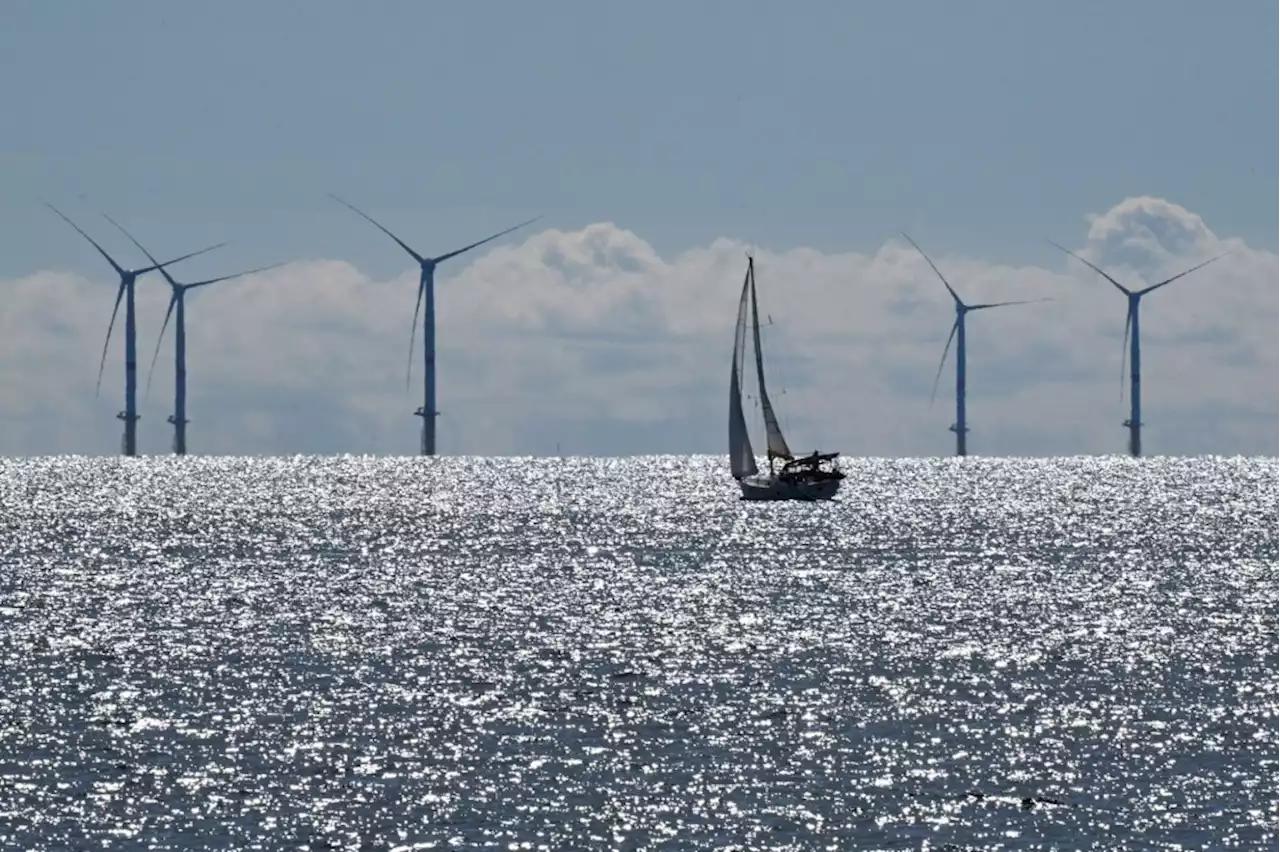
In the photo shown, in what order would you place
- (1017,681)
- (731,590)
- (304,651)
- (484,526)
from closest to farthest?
1. (1017,681)
2. (304,651)
3. (731,590)
4. (484,526)

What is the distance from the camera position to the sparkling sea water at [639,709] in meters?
51.5

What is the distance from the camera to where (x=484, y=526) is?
19825cm

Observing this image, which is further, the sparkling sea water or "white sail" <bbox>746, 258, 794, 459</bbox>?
"white sail" <bbox>746, 258, 794, 459</bbox>

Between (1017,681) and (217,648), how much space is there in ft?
110

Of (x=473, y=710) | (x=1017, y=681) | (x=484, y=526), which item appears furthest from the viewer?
(x=484, y=526)

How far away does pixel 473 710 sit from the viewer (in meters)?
69.8

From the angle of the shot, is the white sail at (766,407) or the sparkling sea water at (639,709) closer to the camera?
the sparkling sea water at (639,709)

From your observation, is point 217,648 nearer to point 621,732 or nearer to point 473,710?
point 473,710

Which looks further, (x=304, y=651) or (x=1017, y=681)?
(x=304, y=651)

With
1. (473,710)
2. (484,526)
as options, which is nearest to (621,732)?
(473,710)

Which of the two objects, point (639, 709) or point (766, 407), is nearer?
point (639, 709)

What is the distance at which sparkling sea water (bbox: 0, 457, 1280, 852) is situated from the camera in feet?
169

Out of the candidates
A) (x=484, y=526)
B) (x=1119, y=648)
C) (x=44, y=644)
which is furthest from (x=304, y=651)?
(x=484, y=526)

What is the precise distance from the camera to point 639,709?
229 feet
